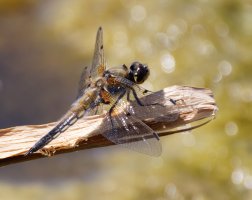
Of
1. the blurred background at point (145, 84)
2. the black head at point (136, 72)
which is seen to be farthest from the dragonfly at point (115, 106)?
the blurred background at point (145, 84)

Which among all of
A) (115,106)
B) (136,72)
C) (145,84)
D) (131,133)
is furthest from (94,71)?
(145,84)

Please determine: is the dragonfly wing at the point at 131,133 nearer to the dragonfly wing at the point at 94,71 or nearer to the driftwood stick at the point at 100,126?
the driftwood stick at the point at 100,126

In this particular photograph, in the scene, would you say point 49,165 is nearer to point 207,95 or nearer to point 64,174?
point 64,174

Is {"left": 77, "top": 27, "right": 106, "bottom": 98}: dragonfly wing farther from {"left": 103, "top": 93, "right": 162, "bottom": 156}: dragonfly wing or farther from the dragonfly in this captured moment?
{"left": 103, "top": 93, "right": 162, "bottom": 156}: dragonfly wing

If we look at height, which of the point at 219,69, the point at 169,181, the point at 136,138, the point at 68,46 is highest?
the point at 68,46

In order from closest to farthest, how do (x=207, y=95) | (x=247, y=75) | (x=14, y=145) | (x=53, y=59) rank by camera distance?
(x=14, y=145), (x=207, y=95), (x=247, y=75), (x=53, y=59)

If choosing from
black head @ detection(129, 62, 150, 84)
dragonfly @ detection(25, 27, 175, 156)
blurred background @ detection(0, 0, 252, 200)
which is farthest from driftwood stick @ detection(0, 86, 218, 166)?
blurred background @ detection(0, 0, 252, 200)

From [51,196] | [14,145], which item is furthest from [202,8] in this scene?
[14,145]
